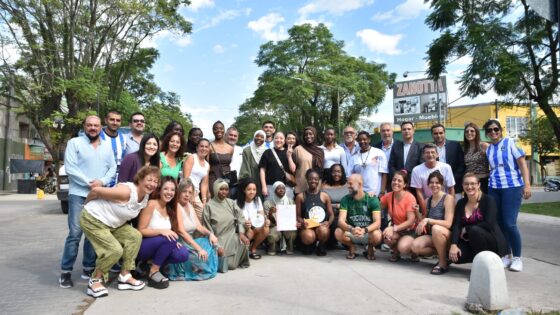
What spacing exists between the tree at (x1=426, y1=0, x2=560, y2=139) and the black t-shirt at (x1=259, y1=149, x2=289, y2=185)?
7.13 metres

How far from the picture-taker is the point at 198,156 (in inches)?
259

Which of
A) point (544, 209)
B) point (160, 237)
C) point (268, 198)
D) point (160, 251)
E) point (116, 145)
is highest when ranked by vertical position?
point (116, 145)

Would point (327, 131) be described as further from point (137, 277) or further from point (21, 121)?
point (21, 121)

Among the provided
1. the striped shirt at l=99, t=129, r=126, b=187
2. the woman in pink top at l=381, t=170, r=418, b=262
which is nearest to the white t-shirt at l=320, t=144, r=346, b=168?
the woman in pink top at l=381, t=170, r=418, b=262

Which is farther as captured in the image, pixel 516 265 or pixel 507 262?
pixel 507 262

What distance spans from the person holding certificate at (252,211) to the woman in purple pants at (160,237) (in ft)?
4.74

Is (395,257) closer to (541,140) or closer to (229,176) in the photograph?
(229,176)

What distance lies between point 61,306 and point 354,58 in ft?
113

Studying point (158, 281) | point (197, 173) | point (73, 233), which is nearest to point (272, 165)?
point (197, 173)

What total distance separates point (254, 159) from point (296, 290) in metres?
3.14

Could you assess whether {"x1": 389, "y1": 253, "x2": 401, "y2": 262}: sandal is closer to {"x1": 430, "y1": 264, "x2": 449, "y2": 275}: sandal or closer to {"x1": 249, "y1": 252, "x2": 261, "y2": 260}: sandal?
{"x1": 430, "y1": 264, "x2": 449, "y2": 275}: sandal

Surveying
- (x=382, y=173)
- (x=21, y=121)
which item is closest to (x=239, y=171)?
(x=382, y=173)

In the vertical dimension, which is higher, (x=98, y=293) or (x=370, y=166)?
(x=370, y=166)

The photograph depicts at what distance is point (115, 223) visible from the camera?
4906 millimetres
